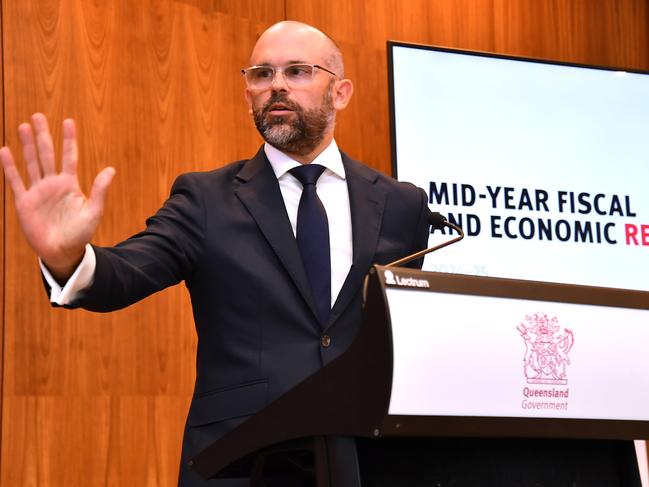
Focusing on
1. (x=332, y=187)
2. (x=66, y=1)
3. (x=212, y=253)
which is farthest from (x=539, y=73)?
(x=212, y=253)

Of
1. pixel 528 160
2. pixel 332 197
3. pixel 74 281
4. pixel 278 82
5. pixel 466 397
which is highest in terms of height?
pixel 528 160

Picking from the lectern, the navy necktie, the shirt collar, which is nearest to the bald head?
the shirt collar

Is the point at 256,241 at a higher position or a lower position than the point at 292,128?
lower

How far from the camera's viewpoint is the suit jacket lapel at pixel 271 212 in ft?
7.06

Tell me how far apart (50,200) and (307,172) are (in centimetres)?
86

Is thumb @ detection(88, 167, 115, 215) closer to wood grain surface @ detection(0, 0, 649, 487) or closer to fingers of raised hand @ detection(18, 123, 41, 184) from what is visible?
fingers of raised hand @ detection(18, 123, 41, 184)

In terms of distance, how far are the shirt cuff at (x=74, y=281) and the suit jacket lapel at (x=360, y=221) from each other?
52cm

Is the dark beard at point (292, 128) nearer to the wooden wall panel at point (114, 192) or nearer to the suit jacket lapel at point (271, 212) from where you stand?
the suit jacket lapel at point (271, 212)

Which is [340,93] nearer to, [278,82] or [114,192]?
[278,82]

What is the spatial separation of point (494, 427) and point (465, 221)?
274cm

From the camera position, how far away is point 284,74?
2.52m

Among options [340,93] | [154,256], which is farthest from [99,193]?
[340,93]

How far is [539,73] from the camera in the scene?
4512 millimetres

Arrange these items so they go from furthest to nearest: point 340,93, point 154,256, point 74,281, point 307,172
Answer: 1. point 340,93
2. point 307,172
3. point 154,256
4. point 74,281
